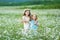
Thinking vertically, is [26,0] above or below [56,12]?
above

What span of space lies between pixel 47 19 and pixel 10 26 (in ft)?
1.54

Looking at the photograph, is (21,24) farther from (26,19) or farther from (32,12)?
(32,12)

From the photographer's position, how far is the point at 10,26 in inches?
92.0

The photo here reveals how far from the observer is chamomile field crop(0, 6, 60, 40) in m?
2.26

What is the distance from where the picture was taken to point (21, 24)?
2.34 m

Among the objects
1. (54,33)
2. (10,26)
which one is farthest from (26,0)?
(54,33)

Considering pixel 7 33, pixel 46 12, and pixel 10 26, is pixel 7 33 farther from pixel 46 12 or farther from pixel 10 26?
pixel 46 12

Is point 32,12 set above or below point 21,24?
above

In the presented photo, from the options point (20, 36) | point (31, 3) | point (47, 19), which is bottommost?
point (20, 36)

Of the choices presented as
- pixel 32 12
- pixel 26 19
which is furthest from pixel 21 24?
pixel 32 12

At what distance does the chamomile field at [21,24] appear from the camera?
2256mm

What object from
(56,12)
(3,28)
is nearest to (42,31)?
(56,12)

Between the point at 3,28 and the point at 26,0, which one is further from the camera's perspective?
the point at 26,0

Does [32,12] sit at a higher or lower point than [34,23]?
higher
